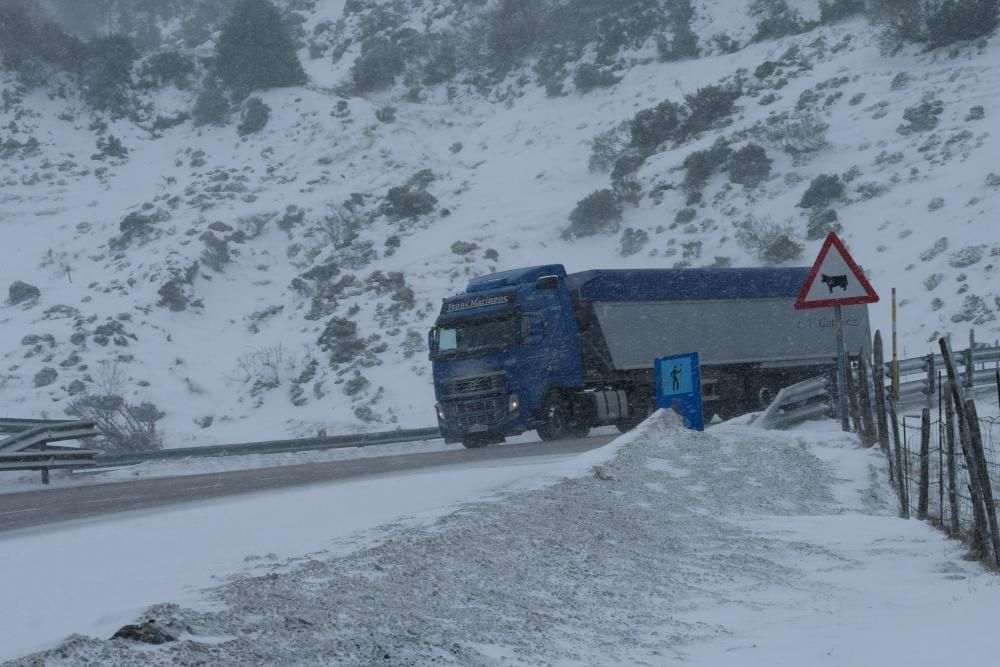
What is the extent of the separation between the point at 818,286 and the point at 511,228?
119 ft

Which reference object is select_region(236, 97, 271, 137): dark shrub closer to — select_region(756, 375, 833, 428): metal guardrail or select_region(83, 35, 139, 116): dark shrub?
select_region(83, 35, 139, 116): dark shrub

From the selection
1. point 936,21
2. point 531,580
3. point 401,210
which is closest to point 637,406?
point 531,580

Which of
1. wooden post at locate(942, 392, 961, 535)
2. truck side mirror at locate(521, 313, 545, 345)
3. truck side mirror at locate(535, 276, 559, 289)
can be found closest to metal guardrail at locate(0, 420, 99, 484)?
truck side mirror at locate(521, 313, 545, 345)

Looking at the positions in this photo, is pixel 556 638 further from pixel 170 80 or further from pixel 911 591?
pixel 170 80

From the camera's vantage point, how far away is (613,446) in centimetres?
1388

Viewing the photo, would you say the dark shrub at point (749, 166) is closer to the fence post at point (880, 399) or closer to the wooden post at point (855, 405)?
the wooden post at point (855, 405)

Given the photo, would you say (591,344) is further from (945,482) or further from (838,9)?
(838,9)

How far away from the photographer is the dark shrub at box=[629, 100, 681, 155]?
175ft

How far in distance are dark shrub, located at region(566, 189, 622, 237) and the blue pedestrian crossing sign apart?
3107 centimetres

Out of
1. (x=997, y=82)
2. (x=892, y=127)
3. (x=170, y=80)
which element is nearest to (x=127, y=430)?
(x=892, y=127)

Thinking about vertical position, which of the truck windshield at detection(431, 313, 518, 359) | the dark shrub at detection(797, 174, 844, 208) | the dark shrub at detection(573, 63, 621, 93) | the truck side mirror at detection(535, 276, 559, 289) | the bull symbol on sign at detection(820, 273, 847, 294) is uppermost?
the dark shrub at detection(573, 63, 621, 93)

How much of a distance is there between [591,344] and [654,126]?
3293 cm

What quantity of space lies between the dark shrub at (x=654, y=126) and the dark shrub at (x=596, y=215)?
5636 mm

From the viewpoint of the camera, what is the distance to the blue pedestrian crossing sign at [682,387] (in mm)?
16359
